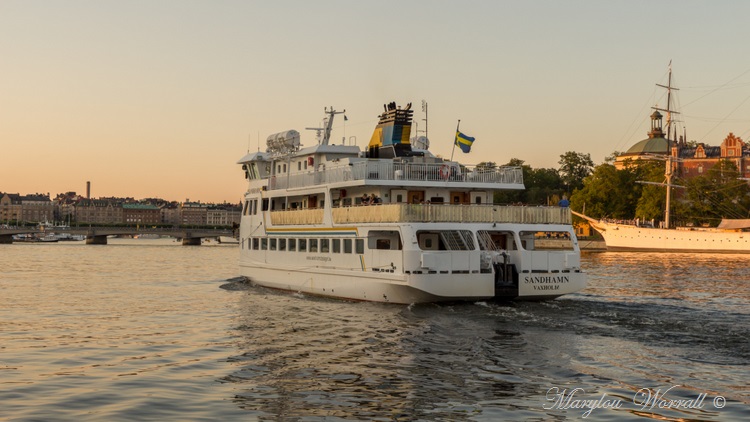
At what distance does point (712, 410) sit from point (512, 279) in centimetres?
1559

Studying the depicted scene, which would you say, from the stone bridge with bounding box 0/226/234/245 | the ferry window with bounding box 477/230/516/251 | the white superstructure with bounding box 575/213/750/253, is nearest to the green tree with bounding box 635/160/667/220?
→ the white superstructure with bounding box 575/213/750/253

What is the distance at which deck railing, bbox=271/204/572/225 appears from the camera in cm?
3081

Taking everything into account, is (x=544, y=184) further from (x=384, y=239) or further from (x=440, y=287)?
(x=440, y=287)

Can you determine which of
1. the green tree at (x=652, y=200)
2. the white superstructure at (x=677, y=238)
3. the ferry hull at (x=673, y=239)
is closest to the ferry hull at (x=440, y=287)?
the ferry hull at (x=673, y=239)

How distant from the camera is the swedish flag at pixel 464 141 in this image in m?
37.4

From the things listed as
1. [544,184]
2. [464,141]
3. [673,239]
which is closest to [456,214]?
[464,141]

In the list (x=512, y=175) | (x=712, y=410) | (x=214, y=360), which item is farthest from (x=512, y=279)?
(x=712, y=410)

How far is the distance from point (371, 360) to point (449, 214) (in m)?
10.7

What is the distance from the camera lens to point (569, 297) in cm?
3616

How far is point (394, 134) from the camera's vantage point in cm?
3753

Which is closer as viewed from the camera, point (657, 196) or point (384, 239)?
point (384, 239)

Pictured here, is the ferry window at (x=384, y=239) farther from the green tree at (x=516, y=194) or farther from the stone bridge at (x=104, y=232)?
the stone bridge at (x=104, y=232)

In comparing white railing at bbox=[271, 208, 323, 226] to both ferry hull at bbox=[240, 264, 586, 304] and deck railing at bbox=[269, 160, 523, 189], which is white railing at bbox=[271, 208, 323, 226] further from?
ferry hull at bbox=[240, 264, 586, 304]

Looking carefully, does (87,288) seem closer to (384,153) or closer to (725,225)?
(384,153)
